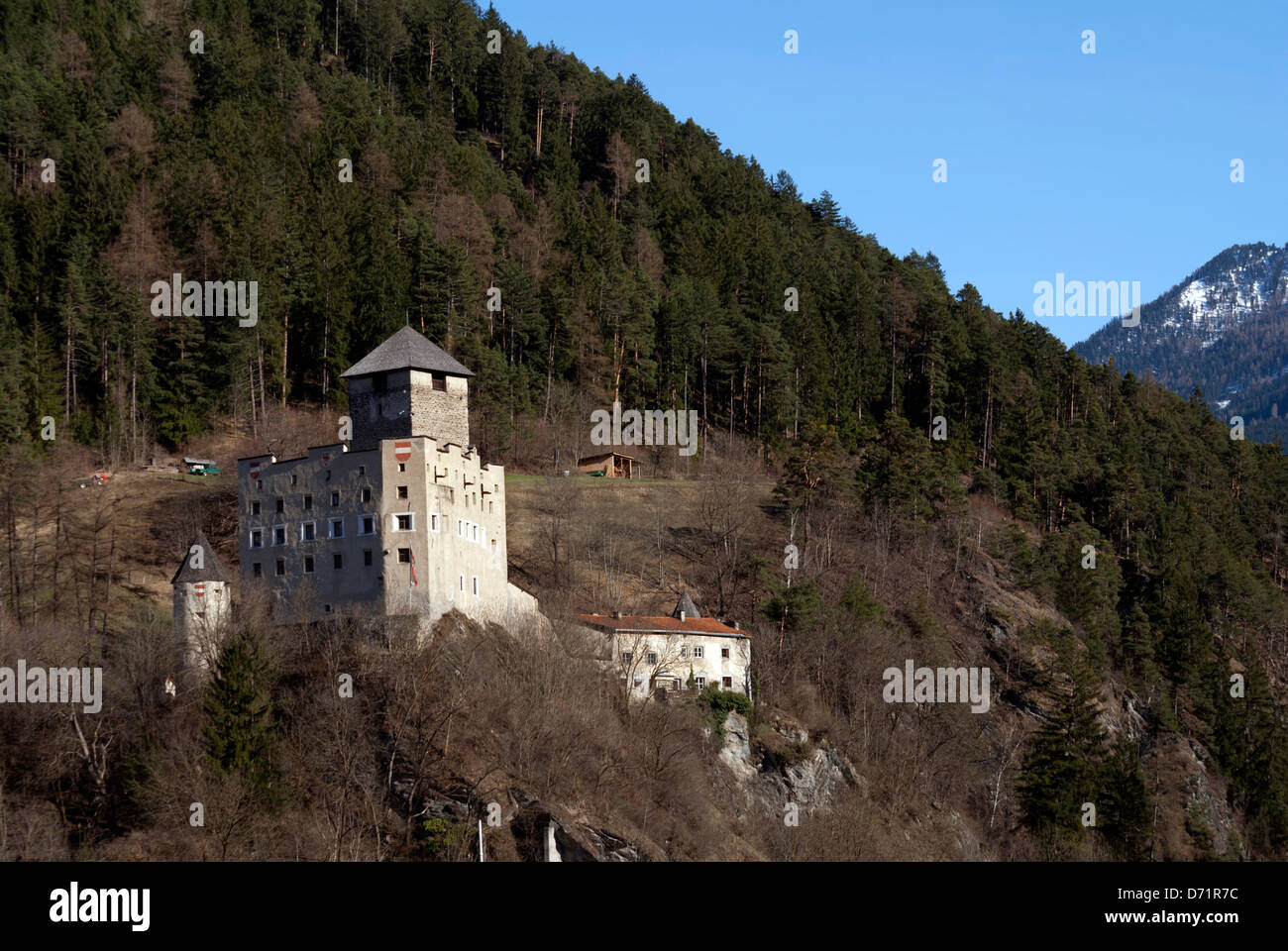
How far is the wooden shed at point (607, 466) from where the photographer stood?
296ft

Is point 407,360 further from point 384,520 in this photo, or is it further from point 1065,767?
point 1065,767

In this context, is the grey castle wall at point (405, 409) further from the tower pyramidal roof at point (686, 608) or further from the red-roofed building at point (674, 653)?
the tower pyramidal roof at point (686, 608)

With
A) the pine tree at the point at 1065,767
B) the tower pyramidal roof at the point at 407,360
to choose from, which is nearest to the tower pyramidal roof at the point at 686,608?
the tower pyramidal roof at the point at 407,360

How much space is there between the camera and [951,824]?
63.2 m

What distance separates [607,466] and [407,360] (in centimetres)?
3369

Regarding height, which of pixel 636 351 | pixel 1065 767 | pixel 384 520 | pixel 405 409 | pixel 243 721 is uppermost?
pixel 636 351

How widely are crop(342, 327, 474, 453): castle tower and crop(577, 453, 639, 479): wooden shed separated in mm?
31474

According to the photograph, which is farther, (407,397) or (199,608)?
(407,397)

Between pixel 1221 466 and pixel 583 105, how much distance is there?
6118 centimetres

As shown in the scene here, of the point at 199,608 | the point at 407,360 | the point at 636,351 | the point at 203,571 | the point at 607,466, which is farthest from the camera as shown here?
the point at 636,351

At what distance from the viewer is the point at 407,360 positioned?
57.8 metres

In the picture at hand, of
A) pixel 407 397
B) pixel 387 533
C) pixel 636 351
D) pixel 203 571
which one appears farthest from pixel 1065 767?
pixel 636 351

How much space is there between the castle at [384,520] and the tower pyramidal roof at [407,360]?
0.29ft

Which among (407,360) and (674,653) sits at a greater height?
(407,360)
